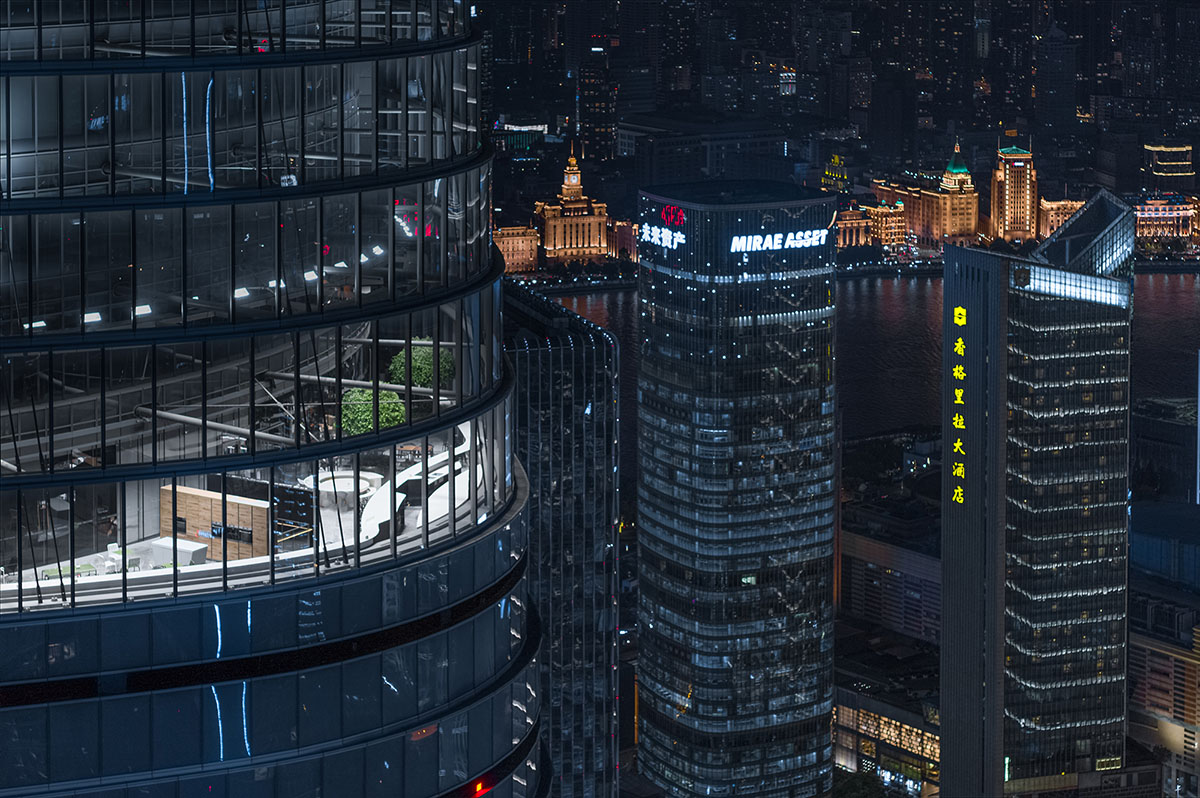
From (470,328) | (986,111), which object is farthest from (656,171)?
(470,328)

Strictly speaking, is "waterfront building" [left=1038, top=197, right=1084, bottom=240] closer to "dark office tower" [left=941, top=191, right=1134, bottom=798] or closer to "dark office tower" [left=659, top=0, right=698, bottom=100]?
"dark office tower" [left=659, top=0, right=698, bottom=100]

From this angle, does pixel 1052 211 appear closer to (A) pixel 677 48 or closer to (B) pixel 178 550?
(A) pixel 677 48

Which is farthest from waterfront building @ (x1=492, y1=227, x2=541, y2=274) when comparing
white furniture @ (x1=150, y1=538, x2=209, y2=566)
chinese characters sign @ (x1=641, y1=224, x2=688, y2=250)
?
white furniture @ (x1=150, y1=538, x2=209, y2=566)

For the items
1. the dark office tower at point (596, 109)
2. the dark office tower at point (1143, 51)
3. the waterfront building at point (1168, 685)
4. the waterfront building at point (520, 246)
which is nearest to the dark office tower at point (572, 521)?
the waterfront building at point (1168, 685)

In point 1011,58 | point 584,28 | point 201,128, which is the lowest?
point 201,128

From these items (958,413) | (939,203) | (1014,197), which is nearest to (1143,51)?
(1014,197)
